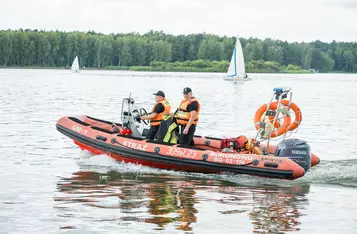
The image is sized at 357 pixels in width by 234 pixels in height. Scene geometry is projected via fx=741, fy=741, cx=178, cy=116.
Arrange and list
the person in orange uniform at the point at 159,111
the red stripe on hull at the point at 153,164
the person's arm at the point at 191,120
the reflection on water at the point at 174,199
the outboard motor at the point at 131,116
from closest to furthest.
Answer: the reflection on water at the point at 174,199, the red stripe on hull at the point at 153,164, the person's arm at the point at 191,120, the person in orange uniform at the point at 159,111, the outboard motor at the point at 131,116

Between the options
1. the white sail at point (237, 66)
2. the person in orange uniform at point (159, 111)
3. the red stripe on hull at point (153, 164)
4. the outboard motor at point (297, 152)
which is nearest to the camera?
the outboard motor at point (297, 152)

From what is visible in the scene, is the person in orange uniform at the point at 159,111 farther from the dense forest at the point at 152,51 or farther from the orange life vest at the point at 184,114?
the dense forest at the point at 152,51

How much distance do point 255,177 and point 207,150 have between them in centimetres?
105

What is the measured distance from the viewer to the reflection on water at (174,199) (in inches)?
391

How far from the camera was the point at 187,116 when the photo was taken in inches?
553

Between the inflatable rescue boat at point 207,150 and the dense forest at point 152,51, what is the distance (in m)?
111

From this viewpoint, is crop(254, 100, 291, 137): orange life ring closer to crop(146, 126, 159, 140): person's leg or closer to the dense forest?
crop(146, 126, 159, 140): person's leg

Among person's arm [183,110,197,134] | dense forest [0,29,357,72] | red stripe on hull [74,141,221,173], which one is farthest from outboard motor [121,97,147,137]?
dense forest [0,29,357,72]

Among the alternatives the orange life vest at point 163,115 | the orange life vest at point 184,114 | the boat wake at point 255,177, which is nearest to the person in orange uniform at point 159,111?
the orange life vest at point 163,115

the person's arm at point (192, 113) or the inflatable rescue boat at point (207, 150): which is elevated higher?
the person's arm at point (192, 113)

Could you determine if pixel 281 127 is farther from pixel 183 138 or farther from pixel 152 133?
pixel 152 133

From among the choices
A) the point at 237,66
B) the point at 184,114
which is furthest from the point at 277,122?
the point at 237,66

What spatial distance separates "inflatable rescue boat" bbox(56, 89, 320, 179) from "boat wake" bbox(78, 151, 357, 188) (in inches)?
4.4

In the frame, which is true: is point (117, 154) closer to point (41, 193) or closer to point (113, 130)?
point (113, 130)
